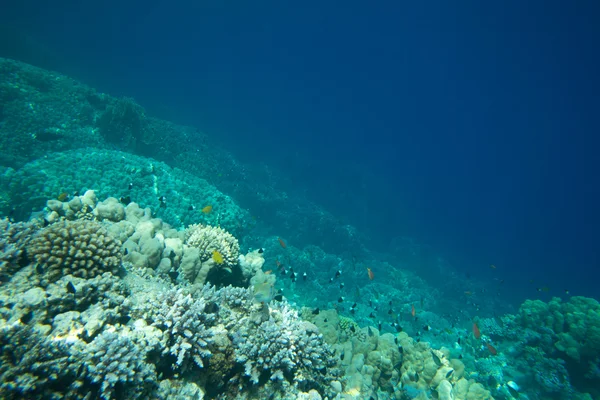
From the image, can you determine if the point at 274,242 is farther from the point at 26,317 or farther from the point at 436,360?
the point at 26,317

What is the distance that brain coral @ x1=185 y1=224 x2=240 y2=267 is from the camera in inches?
271

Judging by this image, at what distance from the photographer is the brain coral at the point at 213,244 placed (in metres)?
6.89

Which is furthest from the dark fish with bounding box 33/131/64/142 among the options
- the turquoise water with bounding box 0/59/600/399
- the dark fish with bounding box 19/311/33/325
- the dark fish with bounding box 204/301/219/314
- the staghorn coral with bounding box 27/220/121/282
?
the dark fish with bounding box 204/301/219/314

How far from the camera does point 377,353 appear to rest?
8.00 metres

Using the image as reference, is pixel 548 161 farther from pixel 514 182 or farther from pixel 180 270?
pixel 180 270

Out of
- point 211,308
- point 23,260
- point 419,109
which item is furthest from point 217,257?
point 419,109

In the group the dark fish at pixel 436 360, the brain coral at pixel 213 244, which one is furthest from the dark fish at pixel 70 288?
the dark fish at pixel 436 360

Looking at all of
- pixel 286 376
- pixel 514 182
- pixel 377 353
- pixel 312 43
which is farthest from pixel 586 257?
pixel 312 43

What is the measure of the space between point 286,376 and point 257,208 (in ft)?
74.1

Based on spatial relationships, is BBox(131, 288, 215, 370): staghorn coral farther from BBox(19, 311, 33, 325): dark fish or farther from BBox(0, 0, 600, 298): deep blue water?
BBox(0, 0, 600, 298): deep blue water

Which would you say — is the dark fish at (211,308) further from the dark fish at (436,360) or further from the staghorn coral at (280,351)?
the dark fish at (436,360)

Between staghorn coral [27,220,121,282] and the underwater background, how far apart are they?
0.03m

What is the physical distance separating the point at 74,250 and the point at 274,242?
54.7 ft

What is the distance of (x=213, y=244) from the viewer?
691cm
